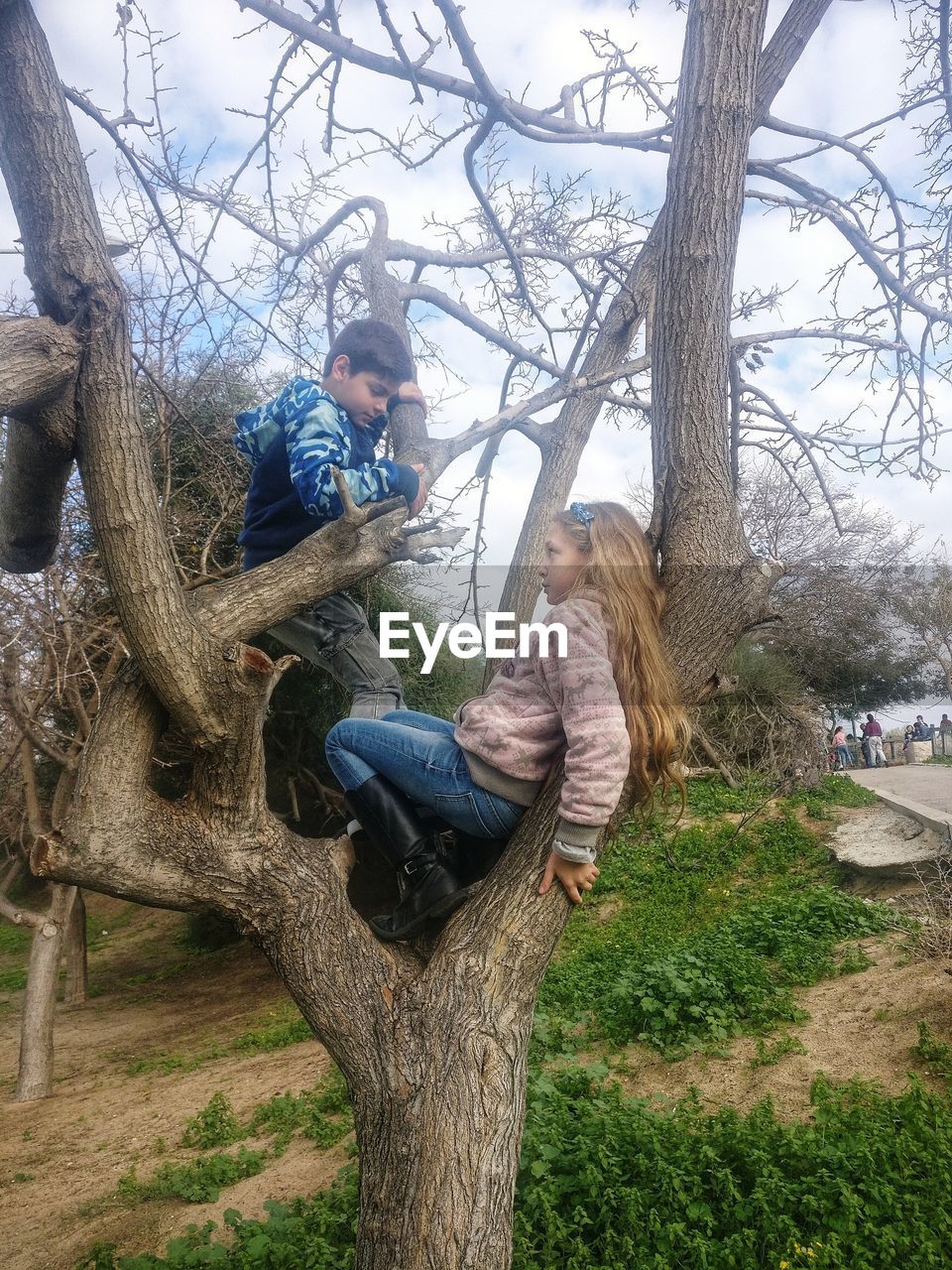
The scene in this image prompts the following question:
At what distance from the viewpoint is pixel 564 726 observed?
218cm

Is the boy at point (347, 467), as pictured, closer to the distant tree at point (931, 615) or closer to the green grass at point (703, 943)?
the green grass at point (703, 943)

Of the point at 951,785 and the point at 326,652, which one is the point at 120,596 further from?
the point at 951,785

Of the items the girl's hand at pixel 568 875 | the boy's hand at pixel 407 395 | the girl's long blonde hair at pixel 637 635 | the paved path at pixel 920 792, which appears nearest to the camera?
the girl's hand at pixel 568 875

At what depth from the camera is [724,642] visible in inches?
102

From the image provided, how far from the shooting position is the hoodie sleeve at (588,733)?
6.86 ft

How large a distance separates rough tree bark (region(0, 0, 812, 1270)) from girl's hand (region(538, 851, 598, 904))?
0.05m

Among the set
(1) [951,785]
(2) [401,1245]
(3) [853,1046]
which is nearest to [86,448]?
(2) [401,1245]

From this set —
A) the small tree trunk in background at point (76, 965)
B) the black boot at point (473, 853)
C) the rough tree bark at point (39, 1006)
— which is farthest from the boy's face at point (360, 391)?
the small tree trunk in background at point (76, 965)

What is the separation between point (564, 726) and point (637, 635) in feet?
1.19

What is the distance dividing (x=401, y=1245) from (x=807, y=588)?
17390 mm

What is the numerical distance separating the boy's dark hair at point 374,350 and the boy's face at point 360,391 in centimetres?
2

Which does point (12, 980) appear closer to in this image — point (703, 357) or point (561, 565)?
point (561, 565)

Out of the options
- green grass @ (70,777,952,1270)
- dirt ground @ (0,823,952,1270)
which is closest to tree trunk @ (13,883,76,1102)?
dirt ground @ (0,823,952,1270)

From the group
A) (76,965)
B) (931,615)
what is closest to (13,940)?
(76,965)
